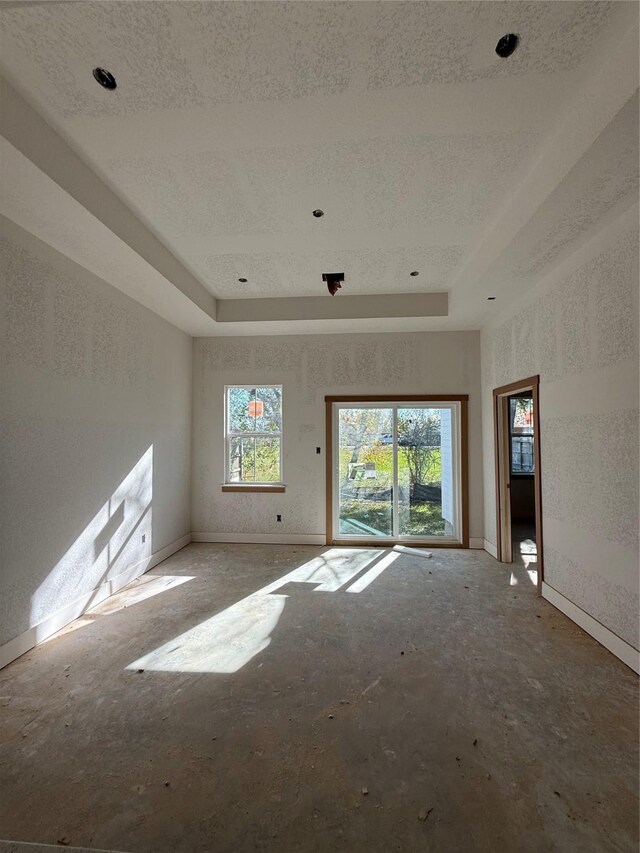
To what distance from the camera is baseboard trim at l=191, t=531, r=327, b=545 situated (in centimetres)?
494

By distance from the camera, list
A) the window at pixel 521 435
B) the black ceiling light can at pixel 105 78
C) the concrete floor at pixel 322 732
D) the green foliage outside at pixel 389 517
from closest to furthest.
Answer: the concrete floor at pixel 322 732, the black ceiling light can at pixel 105 78, the green foliage outside at pixel 389 517, the window at pixel 521 435

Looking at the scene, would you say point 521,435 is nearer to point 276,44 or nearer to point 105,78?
point 276,44

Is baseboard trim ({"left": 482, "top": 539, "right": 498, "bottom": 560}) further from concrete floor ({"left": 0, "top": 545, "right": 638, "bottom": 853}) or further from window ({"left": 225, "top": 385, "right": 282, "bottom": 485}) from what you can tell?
window ({"left": 225, "top": 385, "right": 282, "bottom": 485})

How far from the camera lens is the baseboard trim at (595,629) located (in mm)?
2297

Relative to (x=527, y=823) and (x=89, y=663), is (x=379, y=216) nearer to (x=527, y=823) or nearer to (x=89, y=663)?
(x=527, y=823)

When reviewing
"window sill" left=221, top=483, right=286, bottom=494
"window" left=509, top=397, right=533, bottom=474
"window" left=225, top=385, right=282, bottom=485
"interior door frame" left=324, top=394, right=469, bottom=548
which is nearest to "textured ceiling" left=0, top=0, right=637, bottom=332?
"interior door frame" left=324, top=394, right=469, bottom=548

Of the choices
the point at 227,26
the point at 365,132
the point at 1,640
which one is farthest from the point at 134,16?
the point at 1,640

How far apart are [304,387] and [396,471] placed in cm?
178

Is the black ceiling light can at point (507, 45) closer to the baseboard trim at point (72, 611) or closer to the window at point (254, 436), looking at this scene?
the window at point (254, 436)

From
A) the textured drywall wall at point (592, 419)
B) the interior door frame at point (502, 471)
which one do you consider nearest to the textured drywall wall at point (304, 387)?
the interior door frame at point (502, 471)

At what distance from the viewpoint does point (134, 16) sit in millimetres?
1431

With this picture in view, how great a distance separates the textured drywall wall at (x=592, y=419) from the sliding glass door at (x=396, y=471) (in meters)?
1.60

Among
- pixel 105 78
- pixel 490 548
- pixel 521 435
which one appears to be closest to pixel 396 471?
pixel 490 548

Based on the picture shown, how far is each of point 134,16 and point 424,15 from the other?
3.89 feet
